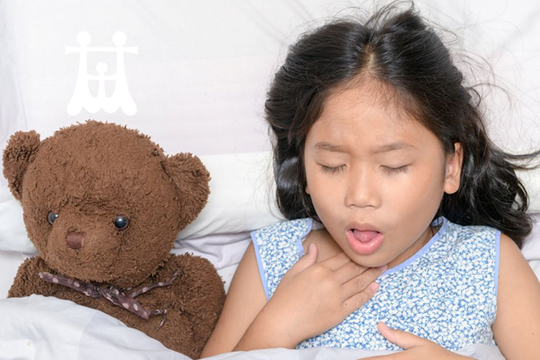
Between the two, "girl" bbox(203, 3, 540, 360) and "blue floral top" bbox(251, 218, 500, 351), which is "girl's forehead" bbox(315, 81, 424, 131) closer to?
"girl" bbox(203, 3, 540, 360)

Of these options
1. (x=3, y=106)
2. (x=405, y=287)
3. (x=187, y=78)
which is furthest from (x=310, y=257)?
(x=3, y=106)

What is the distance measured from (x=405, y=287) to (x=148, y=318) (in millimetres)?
420

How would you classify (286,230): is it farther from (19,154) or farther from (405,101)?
(19,154)

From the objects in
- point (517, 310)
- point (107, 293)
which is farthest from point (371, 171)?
point (107, 293)

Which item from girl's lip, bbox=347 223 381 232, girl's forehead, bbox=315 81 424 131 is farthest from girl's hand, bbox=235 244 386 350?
girl's forehead, bbox=315 81 424 131

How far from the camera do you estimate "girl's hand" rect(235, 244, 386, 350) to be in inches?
46.6

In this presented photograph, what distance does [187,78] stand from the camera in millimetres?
1372

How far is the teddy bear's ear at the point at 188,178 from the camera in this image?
120 cm

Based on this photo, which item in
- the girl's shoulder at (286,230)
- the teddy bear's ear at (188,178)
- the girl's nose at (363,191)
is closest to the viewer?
the girl's nose at (363,191)

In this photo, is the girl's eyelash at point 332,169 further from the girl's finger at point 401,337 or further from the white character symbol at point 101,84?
the white character symbol at point 101,84

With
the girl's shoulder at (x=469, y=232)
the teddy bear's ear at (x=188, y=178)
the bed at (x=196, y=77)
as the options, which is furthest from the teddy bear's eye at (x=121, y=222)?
the girl's shoulder at (x=469, y=232)

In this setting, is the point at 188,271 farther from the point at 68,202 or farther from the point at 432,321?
the point at 432,321

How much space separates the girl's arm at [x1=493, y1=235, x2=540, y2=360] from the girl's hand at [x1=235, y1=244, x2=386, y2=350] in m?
0.20

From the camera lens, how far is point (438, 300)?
4.00 feet
